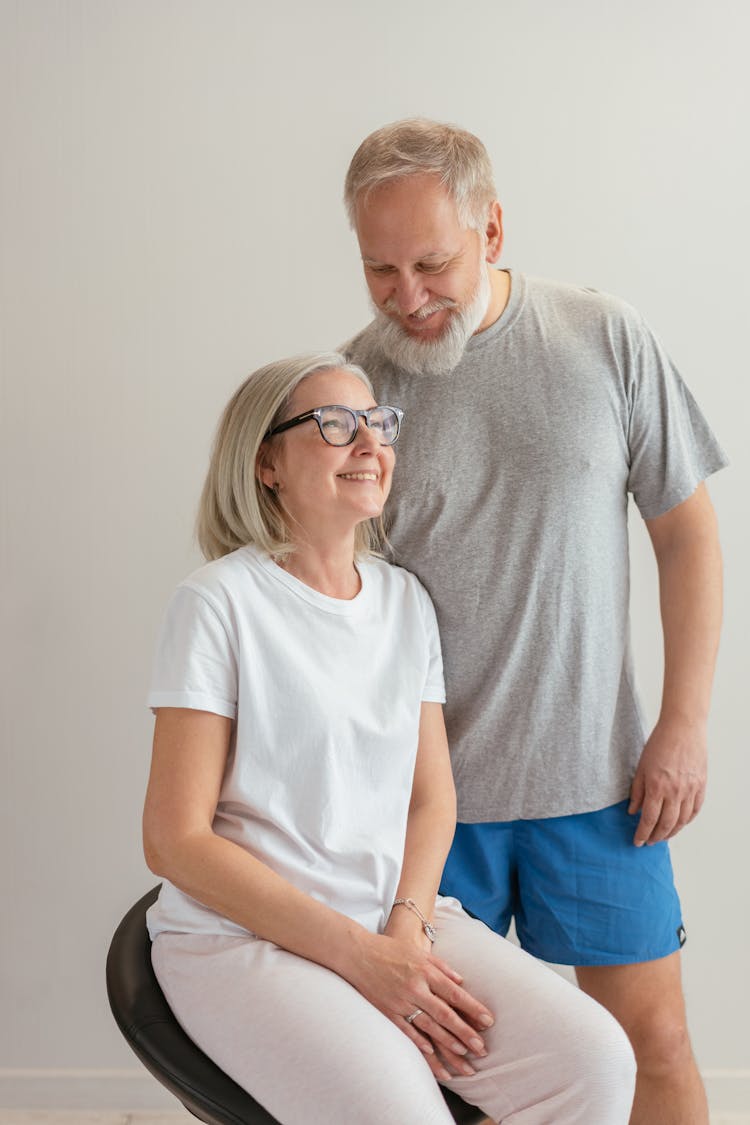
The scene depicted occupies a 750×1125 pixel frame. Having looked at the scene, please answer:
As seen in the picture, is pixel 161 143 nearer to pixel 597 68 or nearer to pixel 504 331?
pixel 597 68

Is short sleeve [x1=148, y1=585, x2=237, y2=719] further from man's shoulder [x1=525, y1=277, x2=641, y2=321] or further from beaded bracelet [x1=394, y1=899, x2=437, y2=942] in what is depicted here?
man's shoulder [x1=525, y1=277, x2=641, y2=321]

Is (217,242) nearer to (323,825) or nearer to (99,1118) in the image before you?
(323,825)

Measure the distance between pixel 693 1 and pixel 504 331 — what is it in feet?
3.68

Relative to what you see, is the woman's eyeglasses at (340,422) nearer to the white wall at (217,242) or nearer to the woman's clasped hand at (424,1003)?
the woman's clasped hand at (424,1003)

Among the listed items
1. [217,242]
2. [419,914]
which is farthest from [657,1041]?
[217,242]

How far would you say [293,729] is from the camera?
5.02ft

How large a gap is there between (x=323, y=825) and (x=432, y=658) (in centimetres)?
33

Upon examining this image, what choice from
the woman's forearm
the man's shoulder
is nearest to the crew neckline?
the woman's forearm

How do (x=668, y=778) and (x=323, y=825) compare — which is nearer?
(x=323, y=825)

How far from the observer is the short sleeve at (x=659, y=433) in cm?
176

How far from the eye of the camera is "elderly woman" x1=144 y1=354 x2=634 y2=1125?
4.48 feet

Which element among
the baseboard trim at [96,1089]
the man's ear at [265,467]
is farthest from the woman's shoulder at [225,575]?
the baseboard trim at [96,1089]

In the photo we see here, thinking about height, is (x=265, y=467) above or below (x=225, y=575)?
above

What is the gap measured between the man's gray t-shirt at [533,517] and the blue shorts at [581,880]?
0.05 metres
